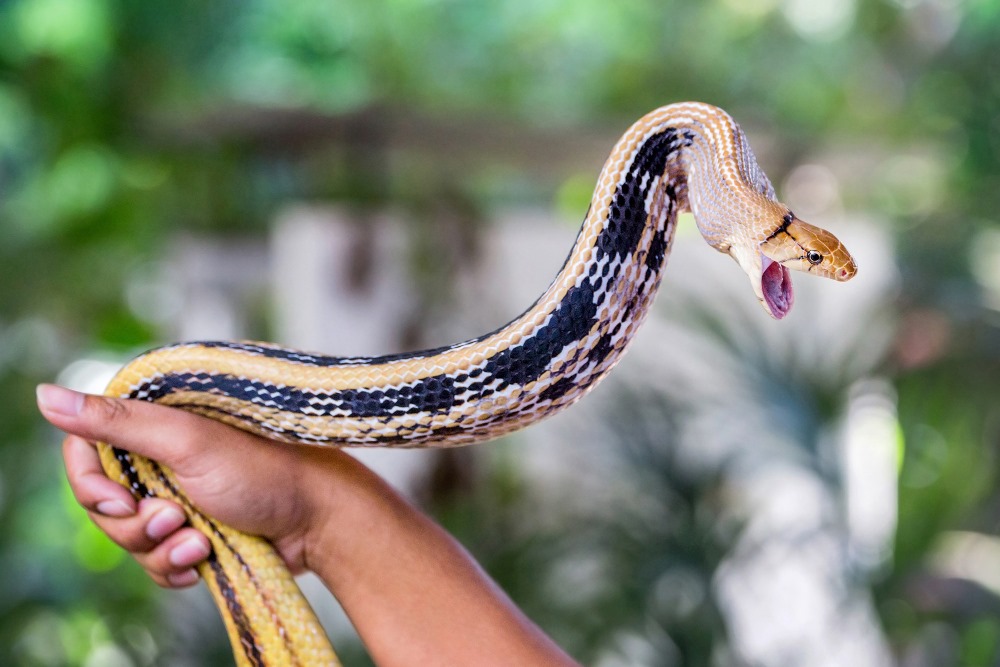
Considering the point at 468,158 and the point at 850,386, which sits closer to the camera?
the point at 850,386

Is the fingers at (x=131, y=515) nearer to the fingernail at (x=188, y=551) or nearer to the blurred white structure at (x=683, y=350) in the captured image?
the fingernail at (x=188, y=551)

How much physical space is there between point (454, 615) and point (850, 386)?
1593 mm

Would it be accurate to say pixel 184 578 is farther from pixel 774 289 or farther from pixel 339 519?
pixel 774 289

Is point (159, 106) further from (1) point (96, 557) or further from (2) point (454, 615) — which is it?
(2) point (454, 615)

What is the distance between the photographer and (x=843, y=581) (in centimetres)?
241

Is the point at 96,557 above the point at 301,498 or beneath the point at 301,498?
beneath

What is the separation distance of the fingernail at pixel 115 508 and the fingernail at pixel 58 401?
15cm

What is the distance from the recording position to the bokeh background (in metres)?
2.48

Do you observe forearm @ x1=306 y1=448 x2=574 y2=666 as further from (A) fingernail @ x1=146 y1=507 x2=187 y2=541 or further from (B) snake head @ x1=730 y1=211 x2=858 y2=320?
(B) snake head @ x1=730 y1=211 x2=858 y2=320

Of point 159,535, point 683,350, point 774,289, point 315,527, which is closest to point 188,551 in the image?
point 159,535

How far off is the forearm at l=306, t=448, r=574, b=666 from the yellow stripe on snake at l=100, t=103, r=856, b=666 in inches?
7.2

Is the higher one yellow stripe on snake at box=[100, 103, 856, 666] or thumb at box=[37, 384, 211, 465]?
yellow stripe on snake at box=[100, 103, 856, 666]

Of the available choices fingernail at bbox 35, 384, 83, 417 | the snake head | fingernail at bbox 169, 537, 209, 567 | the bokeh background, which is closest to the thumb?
fingernail at bbox 35, 384, 83, 417

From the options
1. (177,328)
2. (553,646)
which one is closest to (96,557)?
(177,328)
